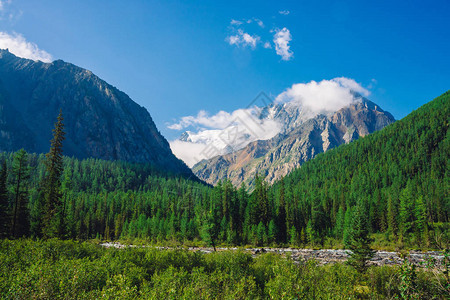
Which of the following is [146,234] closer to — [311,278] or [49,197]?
[49,197]

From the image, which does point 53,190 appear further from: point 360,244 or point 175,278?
point 360,244

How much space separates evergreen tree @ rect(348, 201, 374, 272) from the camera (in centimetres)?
2836

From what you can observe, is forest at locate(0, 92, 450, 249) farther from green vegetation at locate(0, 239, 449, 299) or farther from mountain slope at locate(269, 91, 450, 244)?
green vegetation at locate(0, 239, 449, 299)

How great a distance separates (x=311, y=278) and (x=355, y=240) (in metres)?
19.6

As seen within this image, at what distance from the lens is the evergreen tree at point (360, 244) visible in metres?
28.4

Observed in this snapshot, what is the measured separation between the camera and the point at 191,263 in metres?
18.6

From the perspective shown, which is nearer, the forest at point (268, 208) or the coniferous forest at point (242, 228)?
the coniferous forest at point (242, 228)

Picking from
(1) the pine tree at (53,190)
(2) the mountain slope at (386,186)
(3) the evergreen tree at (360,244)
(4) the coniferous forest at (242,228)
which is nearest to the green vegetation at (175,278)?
(4) the coniferous forest at (242,228)

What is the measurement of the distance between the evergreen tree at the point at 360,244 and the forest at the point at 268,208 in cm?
67

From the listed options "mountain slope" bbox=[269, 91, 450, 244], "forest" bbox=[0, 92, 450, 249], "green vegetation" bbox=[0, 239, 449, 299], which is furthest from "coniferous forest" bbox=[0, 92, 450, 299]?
"mountain slope" bbox=[269, 91, 450, 244]

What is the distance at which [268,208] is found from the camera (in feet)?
267

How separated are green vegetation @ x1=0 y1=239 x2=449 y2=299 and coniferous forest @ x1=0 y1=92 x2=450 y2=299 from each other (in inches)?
3.3

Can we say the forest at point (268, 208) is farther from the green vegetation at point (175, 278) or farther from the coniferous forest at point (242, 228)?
the green vegetation at point (175, 278)

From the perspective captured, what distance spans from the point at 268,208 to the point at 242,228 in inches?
438
